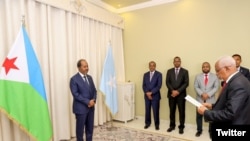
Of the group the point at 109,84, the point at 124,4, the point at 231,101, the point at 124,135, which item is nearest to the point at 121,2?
the point at 124,4

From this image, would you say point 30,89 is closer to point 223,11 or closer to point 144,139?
point 144,139

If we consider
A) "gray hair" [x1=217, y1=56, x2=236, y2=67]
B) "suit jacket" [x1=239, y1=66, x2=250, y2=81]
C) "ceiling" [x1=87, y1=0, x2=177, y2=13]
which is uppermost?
"ceiling" [x1=87, y1=0, x2=177, y2=13]

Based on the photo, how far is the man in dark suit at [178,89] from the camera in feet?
13.2

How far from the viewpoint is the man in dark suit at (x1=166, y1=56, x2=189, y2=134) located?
4.01 metres

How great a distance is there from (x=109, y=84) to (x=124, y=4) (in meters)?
2.29

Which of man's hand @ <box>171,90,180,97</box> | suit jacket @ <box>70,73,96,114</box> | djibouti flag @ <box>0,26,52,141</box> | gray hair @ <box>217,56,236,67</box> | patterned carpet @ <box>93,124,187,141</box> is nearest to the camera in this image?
gray hair @ <box>217,56,236,67</box>

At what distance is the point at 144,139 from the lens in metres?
3.59

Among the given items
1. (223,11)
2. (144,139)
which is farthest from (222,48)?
(144,139)

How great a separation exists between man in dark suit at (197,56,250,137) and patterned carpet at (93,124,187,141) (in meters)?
2.07

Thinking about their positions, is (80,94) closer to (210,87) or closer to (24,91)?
(24,91)

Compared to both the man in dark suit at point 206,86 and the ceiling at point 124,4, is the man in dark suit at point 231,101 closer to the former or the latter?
the man in dark suit at point 206,86

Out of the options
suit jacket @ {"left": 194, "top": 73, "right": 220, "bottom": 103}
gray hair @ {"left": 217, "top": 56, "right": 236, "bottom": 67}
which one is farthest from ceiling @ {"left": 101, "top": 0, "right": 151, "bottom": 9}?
gray hair @ {"left": 217, "top": 56, "right": 236, "bottom": 67}

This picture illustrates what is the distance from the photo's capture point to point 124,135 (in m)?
3.82

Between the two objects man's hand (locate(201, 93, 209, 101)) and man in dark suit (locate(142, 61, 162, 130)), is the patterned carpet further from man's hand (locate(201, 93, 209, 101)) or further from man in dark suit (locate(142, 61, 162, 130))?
man's hand (locate(201, 93, 209, 101))
